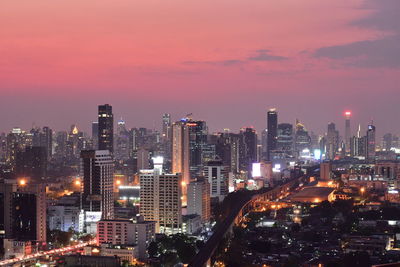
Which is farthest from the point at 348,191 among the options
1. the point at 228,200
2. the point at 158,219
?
the point at 158,219

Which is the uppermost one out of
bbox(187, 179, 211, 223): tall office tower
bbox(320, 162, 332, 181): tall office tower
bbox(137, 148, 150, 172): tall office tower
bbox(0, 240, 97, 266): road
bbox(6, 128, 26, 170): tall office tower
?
bbox(6, 128, 26, 170): tall office tower

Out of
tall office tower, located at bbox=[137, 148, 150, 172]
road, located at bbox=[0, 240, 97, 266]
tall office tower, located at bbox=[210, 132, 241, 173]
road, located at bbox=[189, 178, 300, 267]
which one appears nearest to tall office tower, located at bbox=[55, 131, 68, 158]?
tall office tower, located at bbox=[210, 132, 241, 173]

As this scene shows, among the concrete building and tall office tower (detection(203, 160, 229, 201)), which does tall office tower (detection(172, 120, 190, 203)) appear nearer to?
tall office tower (detection(203, 160, 229, 201))

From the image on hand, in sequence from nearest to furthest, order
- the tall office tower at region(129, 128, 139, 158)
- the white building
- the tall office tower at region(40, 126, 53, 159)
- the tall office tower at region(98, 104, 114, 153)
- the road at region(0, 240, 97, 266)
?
1. the road at region(0, 240, 97, 266)
2. the white building
3. the tall office tower at region(98, 104, 114, 153)
4. the tall office tower at region(40, 126, 53, 159)
5. the tall office tower at region(129, 128, 139, 158)

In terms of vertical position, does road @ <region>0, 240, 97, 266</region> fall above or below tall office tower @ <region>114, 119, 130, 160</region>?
below

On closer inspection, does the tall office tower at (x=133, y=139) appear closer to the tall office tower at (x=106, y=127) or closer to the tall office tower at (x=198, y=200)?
the tall office tower at (x=106, y=127)

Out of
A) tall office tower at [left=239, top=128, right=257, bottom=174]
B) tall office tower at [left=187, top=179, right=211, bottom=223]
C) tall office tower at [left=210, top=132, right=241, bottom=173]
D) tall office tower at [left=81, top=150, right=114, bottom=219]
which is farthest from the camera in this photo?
tall office tower at [left=239, top=128, right=257, bottom=174]

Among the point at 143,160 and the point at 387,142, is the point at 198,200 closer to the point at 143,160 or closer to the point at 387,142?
the point at 143,160
